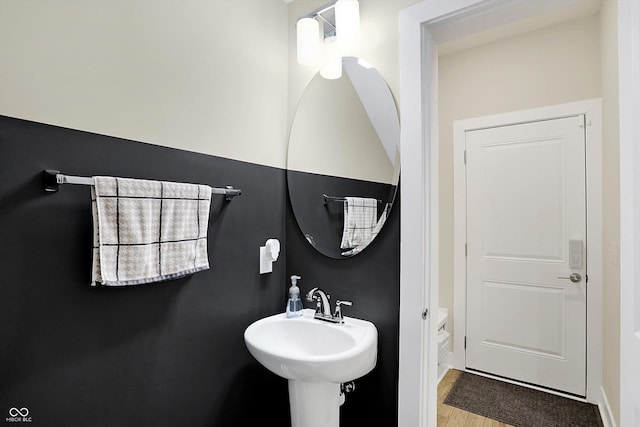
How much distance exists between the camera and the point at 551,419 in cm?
206

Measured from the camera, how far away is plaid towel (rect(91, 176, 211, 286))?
1.00 m

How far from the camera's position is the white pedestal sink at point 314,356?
3.89 ft

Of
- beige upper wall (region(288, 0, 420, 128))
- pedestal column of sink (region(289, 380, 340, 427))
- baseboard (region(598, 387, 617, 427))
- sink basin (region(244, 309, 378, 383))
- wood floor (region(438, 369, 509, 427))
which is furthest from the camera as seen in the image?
wood floor (region(438, 369, 509, 427))

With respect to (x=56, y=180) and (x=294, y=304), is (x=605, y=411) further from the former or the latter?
(x=56, y=180)

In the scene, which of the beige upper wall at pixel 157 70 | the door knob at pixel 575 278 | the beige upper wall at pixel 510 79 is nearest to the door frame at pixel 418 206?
the beige upper wall at pixel 157 70

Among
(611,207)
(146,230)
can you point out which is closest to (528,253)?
(611,207)

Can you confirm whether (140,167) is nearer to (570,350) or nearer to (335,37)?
(335,37)

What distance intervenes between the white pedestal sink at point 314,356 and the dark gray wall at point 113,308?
0.17 m

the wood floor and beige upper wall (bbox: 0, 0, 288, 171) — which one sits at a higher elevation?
beige upper wall (bbox: 0, 0, 288, 171)

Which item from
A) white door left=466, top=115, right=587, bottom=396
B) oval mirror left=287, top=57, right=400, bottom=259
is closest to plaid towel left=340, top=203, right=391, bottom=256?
oval mirror left=287, top=57, right=400, bottom=259

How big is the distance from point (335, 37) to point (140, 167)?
1.10 metres
